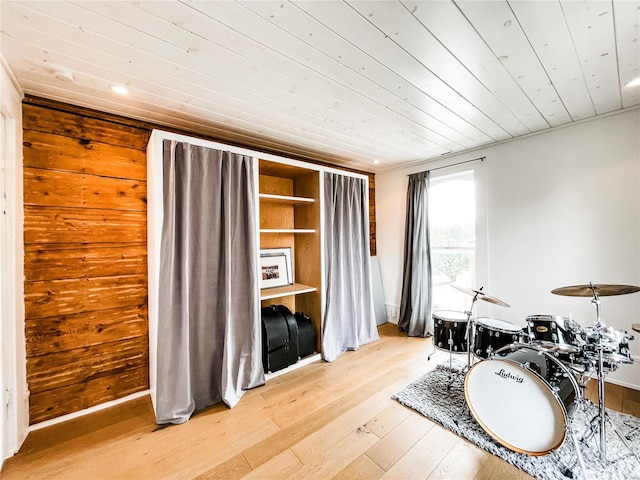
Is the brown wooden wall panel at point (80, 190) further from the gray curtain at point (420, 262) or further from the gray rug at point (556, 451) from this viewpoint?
the gray curtain at point (420, 262)

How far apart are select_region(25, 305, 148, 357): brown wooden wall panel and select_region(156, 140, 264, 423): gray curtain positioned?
1.82 feet

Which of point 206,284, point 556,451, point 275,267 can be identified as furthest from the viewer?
A: point 275,267

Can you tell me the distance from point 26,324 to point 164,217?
3.84 ft

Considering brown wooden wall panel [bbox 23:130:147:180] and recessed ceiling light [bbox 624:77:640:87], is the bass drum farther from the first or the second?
brown wooden wall panel [bbox 23:130:147:180]

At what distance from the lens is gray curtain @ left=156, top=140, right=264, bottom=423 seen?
6.51 feet

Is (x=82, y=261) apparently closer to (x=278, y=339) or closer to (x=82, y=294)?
(x=82, y=294)

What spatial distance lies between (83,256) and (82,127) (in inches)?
39.5

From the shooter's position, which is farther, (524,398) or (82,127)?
(82,127)

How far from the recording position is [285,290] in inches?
113

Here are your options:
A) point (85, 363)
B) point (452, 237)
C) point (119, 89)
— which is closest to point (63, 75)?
point (119, 89)

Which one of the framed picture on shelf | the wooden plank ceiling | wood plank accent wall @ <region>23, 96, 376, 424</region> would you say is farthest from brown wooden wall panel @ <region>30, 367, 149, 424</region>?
the wooden plank ceiling

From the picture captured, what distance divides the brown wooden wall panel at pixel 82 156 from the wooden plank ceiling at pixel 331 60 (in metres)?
0.29

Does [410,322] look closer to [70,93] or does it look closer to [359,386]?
[359,386]

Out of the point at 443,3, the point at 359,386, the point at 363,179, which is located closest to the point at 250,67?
the point at 443,3
